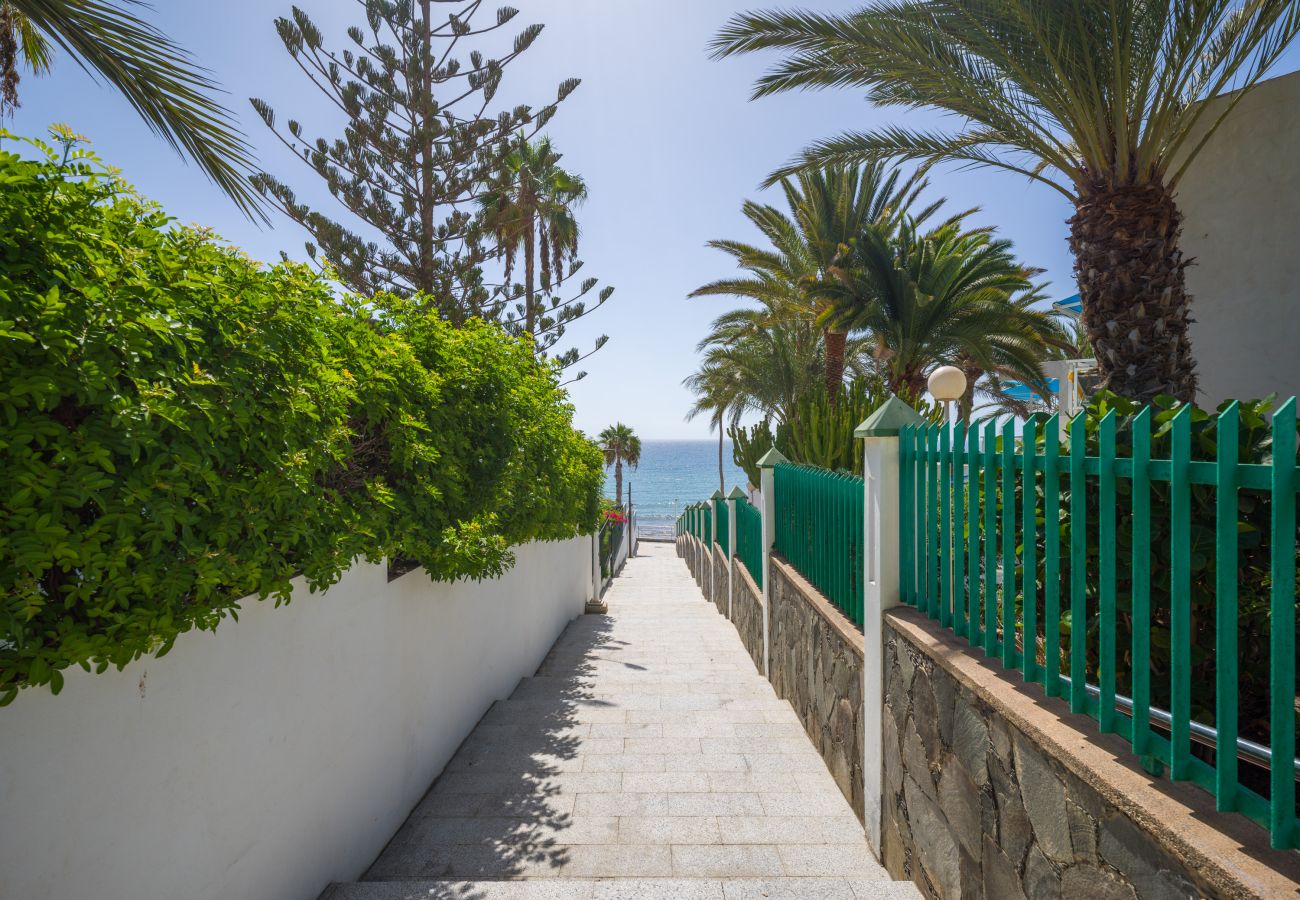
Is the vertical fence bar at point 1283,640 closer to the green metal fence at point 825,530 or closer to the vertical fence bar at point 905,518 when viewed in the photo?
the vertical fence bar at point 905,518

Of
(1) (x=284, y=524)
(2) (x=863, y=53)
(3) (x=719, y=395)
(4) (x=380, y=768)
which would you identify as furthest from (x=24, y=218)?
(3) (x=719, y=395)

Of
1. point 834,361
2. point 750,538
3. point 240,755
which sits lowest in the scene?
point 240,755

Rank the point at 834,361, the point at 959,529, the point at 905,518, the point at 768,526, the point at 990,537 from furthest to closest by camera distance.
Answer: the point at 834,361, the point at 768,526, the point at 905,518, the point at 959,529, the point at 990,537

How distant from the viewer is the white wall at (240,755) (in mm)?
1869

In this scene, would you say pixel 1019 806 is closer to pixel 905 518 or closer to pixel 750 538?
pixel 905 518

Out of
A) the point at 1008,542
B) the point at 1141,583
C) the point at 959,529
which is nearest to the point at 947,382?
the point at 959,529

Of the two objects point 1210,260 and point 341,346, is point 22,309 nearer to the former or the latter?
point 341,346

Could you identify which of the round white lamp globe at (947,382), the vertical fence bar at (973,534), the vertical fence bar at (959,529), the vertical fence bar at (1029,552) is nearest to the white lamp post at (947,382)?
the round white lamp globe at (947,382)

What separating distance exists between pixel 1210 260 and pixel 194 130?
9880mm

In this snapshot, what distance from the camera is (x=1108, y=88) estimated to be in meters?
5.76

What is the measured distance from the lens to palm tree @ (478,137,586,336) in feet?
50.1

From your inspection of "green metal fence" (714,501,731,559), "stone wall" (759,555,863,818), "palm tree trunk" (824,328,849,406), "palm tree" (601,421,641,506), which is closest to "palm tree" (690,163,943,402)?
"palm tree trunk" (824,328,849,406)

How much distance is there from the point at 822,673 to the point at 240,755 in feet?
12.0

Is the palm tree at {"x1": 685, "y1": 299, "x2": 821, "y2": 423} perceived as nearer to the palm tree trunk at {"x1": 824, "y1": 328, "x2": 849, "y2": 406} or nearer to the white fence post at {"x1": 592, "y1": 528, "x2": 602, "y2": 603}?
the palm tree trunk at {"x1": 824, "y1": 328, "x2": 849, "y2": 406}
